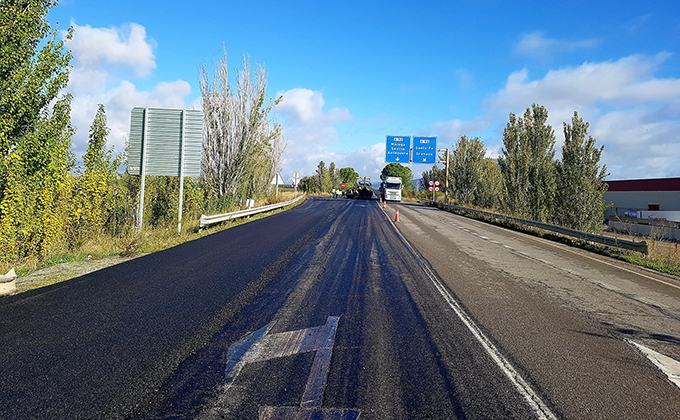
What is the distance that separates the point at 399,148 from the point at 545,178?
2231 centimetres

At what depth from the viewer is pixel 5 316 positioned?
4895 millimetres

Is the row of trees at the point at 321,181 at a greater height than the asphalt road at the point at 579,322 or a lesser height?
greater

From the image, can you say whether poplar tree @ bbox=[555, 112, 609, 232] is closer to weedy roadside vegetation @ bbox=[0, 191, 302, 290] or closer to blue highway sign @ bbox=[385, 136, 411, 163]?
weedy roadside vegetation @ bbox=[0, 191, 302, 290]

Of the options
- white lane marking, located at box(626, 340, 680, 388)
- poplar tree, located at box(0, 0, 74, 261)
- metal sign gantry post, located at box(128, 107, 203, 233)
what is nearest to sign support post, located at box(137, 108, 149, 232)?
metal sign gantry post, located at box(128, 107, 203, 233)

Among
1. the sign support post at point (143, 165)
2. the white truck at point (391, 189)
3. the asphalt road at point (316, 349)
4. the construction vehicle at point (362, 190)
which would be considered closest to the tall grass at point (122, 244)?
the sign support post at point (143, 165)

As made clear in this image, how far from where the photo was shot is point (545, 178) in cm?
2177

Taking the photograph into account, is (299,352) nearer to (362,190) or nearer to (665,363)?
(665,363)

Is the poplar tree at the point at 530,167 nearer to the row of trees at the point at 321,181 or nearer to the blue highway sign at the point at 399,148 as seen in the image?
the blue highway sign at the point at 399,148

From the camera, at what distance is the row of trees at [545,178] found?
17.8 meters

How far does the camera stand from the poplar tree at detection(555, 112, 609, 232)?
17706mm

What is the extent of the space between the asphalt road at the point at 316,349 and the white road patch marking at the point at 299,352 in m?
0.02

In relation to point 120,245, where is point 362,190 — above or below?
above

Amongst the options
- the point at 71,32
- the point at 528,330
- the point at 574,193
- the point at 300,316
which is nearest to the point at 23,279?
the point at 300,316

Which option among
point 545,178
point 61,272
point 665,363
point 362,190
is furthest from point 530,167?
point 362,190
